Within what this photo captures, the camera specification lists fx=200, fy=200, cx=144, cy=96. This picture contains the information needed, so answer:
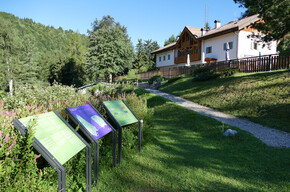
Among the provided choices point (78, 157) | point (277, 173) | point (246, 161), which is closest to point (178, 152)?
point (246, 161)

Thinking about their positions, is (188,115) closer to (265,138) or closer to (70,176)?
(265,138)

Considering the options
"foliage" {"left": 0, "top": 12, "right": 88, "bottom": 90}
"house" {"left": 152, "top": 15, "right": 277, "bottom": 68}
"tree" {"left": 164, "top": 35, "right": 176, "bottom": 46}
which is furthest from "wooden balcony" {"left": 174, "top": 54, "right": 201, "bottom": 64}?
"tree" {"left": 164, "top": 35, "right": 176, "bottom": 46}

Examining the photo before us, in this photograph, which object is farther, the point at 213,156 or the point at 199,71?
the point at 199,71

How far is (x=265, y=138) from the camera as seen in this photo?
664 cm

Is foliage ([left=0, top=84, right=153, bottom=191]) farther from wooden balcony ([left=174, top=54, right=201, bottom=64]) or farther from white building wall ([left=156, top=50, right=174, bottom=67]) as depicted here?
white building wall ([left=156, top=50, right=174, bottom=67])

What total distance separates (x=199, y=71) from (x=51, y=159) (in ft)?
59.9

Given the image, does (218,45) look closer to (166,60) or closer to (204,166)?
(166,60)

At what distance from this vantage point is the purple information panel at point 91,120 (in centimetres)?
337

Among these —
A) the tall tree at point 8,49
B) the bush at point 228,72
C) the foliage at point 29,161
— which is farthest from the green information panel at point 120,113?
the tall tree at point 8,49

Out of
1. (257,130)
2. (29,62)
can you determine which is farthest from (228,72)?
(29,62)

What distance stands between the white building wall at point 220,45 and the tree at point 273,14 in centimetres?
1487

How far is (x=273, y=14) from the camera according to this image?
10422 millimetres

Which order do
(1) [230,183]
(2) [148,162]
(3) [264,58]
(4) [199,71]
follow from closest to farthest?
(1) [230,183] → (2) [148,162] → (3) [264,58] → (4) [199,71]

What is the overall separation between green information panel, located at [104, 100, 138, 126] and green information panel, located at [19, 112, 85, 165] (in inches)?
71.2
